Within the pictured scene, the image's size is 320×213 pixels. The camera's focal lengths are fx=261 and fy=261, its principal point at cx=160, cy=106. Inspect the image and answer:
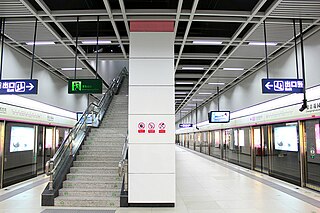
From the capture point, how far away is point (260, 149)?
1133cm

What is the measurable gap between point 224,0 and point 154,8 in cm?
153

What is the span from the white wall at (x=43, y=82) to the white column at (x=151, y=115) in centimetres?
452

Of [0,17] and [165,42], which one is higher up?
[0,17]

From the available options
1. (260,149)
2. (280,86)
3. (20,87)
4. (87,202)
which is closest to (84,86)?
(20,87)

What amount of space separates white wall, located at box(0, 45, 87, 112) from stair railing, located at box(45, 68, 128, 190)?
2.32 meters

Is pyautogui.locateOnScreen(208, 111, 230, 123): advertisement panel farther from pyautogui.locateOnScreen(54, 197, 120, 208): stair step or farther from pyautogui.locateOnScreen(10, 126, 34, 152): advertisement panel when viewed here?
pyautogui.locateOnScreen(54, 197, 120, 208): stair step

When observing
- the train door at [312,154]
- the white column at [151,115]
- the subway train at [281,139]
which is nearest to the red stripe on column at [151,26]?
the white column at [151,115]

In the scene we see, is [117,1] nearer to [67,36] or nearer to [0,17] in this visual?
[67,36]

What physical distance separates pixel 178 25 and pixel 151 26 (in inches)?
40.8

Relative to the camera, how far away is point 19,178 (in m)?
8.88

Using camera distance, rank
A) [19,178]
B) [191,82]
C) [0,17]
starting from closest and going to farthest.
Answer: [0,17]
[19,178]
[191,82]

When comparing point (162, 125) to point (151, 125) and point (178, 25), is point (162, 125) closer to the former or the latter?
point (151, 125)

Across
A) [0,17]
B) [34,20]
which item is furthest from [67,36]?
[0,17]

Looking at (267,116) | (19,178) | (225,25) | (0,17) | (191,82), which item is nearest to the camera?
(0,17)
